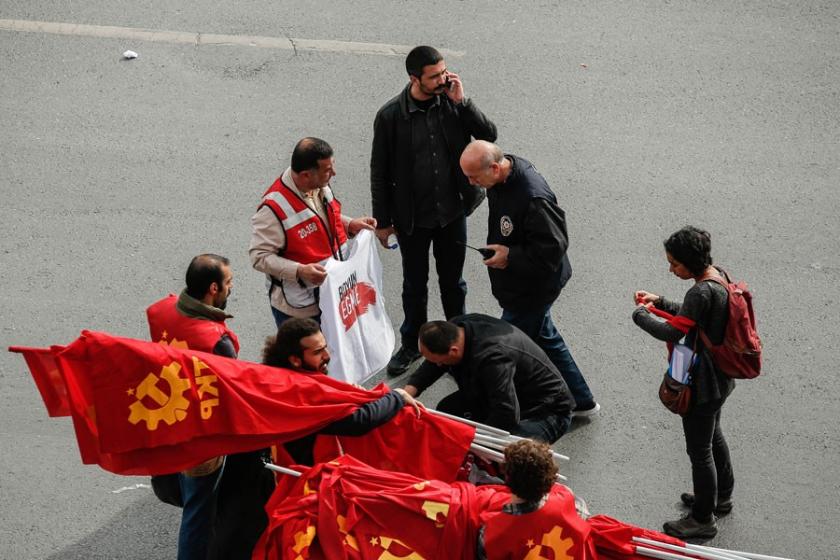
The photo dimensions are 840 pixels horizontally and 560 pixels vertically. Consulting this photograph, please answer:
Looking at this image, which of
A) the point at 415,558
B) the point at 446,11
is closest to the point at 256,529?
the point at 415,558

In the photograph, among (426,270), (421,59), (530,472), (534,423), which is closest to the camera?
(530,472)

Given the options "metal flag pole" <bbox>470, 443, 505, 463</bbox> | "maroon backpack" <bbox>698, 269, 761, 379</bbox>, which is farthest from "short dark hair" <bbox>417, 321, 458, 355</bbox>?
"maroon backpack" <bbox>698, 269, 761, 379</bbox>

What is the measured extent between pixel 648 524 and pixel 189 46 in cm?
636

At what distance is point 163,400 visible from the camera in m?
4.89

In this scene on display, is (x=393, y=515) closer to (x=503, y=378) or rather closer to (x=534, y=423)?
(x=503, y=378)

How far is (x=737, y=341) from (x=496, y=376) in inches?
50.2

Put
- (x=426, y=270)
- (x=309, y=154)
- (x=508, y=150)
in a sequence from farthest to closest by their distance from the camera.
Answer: (x=508, y=150) < (x=426, y=270) < (x=309, y=154)

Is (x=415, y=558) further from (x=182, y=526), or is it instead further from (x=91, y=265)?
(x=91, y=265)

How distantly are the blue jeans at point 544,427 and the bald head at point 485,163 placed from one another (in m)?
1.43

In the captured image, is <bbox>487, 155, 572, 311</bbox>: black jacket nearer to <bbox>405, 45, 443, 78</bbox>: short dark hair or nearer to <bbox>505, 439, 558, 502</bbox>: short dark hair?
<bbox>405, 45, 443, 78</bbox>: short dark hair

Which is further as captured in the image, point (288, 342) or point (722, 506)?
point (722, 506)

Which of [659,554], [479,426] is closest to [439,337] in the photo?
[479,426]

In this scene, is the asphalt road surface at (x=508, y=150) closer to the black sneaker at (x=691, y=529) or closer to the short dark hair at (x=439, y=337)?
the black sneaker at (x=691, y=529)

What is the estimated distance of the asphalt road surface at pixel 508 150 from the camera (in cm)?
652
